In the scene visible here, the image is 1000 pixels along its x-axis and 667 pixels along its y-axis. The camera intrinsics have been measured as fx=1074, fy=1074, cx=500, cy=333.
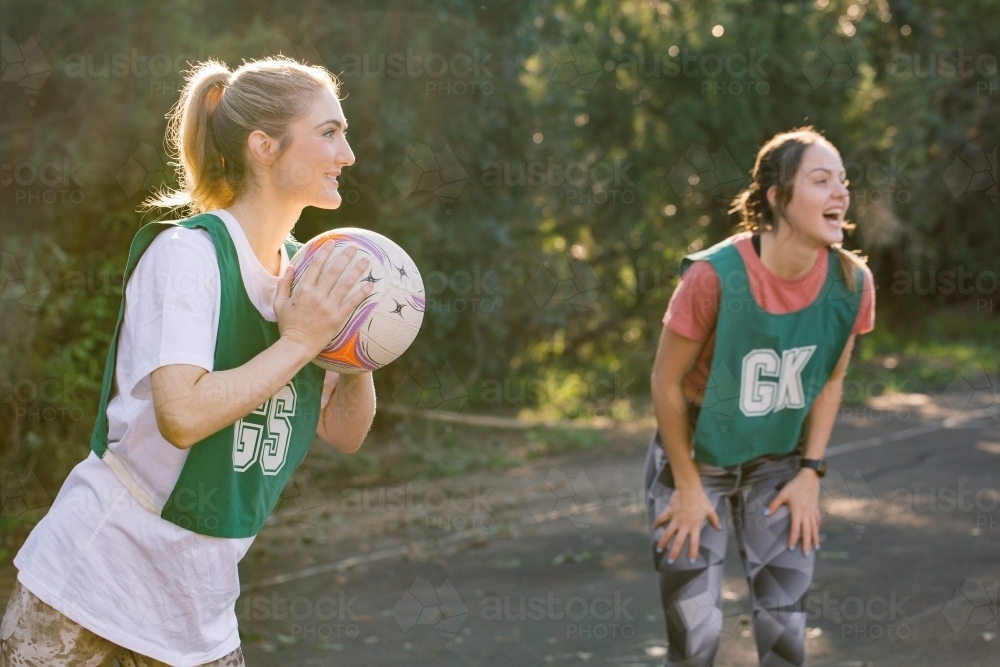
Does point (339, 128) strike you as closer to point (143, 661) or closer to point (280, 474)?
point (280, 474)

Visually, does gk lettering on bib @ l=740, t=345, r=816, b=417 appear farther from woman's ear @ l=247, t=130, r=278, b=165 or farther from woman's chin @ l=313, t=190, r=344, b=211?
woman's ear @ l=247, t=130, r=278, b=165

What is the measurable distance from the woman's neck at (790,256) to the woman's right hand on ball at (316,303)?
1.78 m

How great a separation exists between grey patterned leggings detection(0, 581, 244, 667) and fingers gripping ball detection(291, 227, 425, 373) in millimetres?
791

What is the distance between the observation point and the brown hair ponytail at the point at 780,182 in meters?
3.74

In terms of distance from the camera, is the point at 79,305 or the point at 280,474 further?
the point at 79,305

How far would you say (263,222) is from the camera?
8.22ft

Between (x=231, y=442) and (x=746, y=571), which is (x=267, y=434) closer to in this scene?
(x=231, y=442)

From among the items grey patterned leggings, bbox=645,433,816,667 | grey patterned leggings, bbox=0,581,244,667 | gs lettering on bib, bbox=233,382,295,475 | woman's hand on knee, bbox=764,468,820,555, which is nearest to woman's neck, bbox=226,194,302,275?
gs lettering on bib, bbox=233,382,295,475

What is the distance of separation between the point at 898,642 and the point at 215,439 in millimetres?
3859

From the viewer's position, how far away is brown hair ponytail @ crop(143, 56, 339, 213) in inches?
98.1

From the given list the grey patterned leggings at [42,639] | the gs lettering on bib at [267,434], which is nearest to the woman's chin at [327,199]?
the gs lettering on bib at [267,434]

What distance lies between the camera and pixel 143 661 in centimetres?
235

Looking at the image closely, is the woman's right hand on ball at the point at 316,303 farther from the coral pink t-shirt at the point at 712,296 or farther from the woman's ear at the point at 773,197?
the woman's ear at the point at 773,197

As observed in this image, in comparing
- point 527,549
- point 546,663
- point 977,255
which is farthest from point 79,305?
point 977,255
